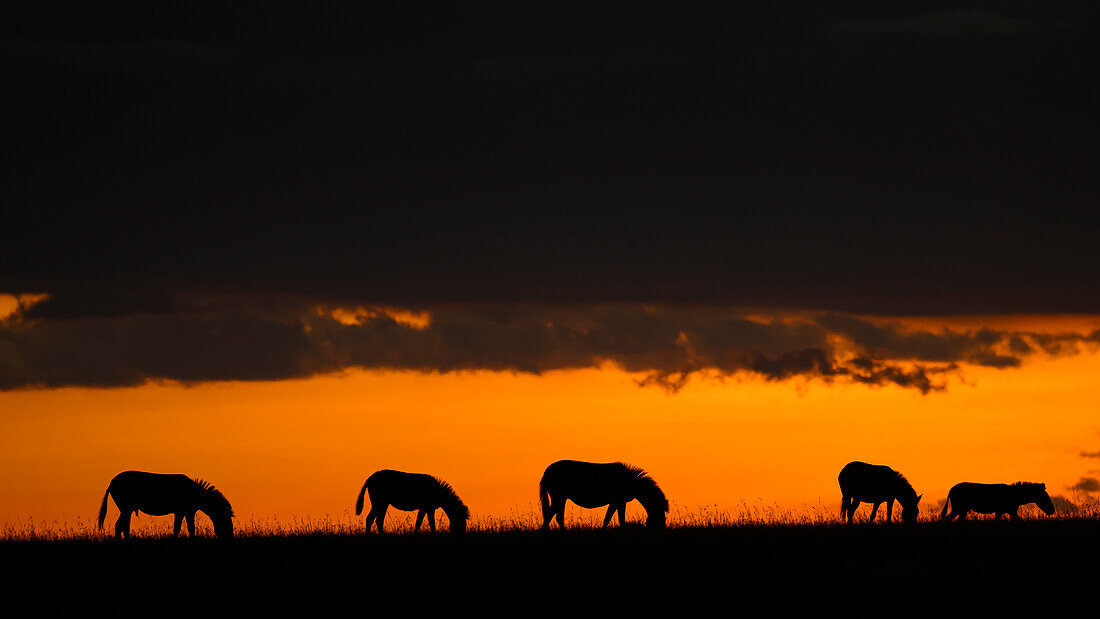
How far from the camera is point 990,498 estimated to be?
3475 cm

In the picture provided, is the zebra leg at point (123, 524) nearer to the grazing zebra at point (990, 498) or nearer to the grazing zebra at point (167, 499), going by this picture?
the grazing zebra at point (167, 499)

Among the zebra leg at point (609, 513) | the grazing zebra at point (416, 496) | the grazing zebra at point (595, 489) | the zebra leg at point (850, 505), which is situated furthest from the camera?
the zebra leg at point (850, 505)

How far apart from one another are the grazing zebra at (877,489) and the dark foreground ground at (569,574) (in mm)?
9786

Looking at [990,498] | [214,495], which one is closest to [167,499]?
[214,495]

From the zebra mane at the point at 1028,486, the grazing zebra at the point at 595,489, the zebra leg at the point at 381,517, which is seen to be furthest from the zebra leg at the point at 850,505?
the zebra leg at the point at 381,517

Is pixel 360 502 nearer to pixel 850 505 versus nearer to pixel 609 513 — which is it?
pixel 609 513

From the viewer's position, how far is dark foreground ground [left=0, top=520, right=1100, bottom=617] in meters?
18.1

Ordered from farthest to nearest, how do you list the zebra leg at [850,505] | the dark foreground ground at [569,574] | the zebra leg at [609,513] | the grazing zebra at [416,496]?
1. the zebra leg at [850,505]
2. the grazing zebra at [416,496]
3. the zebra leg at [609,513]
4. the dark foreground ground at [569,574]

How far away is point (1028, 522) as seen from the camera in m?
26.0

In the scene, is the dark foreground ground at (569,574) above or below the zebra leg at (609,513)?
below

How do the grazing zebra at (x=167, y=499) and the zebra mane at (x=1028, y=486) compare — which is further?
the zebra mane at (x=1028, y=486)

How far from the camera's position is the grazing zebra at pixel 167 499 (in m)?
29.8

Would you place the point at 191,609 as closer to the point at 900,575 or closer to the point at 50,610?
the point at 50,610

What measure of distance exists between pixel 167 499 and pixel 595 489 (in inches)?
397
